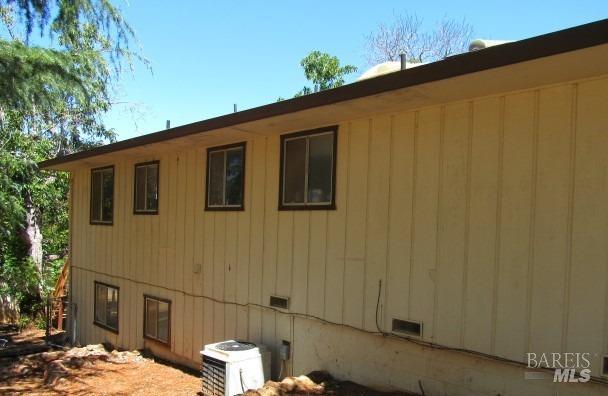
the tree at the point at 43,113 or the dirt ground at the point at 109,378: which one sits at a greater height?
the tree at the point at 43,113

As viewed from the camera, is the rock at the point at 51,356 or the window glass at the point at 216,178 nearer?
the window glass at the point at 216,178

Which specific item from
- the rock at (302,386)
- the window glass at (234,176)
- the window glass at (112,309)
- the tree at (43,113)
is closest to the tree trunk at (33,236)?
the tree at (43,113)

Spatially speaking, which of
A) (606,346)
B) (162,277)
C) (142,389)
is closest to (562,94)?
(606,346)

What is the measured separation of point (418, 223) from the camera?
466 cm

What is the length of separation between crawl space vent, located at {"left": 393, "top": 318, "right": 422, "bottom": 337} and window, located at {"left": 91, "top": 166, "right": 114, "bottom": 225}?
7.03 m

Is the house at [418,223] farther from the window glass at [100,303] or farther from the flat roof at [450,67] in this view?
the window glass at [100,303]

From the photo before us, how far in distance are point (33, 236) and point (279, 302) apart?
37.1ft

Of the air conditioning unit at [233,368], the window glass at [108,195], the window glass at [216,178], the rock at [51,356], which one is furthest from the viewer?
the window glass at [108,195]

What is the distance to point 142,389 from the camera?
22.6 ft

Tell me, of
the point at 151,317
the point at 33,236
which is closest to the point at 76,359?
the point at 151,317

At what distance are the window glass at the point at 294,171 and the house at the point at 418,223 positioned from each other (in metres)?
0.02

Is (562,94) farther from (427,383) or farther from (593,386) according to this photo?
(427,383)

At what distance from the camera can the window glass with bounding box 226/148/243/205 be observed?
692 centimetres

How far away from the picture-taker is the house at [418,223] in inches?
142
